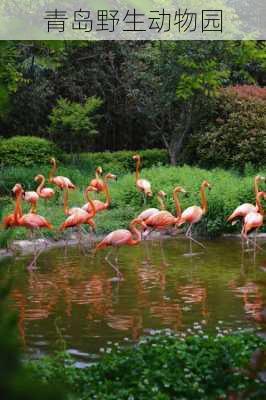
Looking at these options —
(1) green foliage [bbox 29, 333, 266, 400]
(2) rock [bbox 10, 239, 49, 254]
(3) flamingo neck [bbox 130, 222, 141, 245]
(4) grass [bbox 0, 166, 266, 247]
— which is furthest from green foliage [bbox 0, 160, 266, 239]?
(1) green foliage [bbox 29, 333, 266, 400]

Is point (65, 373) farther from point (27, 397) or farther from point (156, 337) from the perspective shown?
point (27, 397)

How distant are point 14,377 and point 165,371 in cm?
361

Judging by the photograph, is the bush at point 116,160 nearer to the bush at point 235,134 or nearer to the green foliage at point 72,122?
the green foliage at point 72,122

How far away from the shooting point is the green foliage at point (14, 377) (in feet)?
2.02

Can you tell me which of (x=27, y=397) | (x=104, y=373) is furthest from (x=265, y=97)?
(x=27, y=397)

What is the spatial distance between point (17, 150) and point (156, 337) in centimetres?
1263

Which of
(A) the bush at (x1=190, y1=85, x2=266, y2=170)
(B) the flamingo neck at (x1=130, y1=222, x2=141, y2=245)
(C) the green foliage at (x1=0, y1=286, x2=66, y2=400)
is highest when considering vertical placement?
(A) the bush at (x1=190, y1=85, x2=266, y2=170)

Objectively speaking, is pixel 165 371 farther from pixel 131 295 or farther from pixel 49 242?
pixel 49 242

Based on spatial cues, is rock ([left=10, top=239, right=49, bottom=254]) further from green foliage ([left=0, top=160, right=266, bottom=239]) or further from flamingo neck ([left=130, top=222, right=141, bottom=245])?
flamingo neck ([left=130, top=222, right=141, bottom=245])

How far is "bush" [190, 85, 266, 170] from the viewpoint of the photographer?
54.9ft

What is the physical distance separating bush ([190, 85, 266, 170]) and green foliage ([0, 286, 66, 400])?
53.2ft

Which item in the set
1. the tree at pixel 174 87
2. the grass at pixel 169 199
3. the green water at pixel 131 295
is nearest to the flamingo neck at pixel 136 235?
the green water at pixel 131 295

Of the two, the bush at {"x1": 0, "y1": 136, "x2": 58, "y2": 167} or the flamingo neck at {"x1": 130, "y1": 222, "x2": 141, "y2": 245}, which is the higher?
the bush at {"x1": 0, "y1": 136, "x2": 58, "y2": 167}

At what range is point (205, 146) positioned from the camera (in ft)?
57.0
